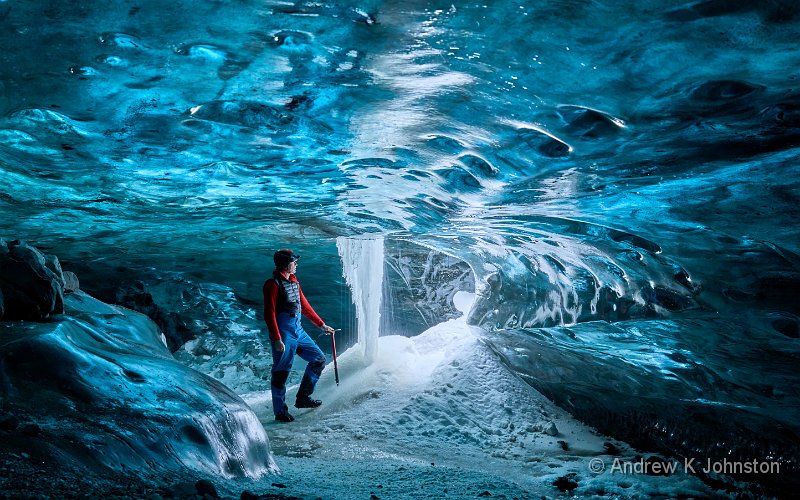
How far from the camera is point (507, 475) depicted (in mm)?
5508

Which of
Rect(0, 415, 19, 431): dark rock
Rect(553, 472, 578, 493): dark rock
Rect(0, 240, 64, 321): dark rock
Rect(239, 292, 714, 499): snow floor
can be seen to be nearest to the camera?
Rect(0, 415, 19, 431): dark rock

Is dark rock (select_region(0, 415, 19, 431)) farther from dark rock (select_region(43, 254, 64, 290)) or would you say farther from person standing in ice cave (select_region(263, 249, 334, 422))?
person standing in ice cave (select_region(263, 249, 334, 422))

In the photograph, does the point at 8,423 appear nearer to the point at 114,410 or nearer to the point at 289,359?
the point at 114,410

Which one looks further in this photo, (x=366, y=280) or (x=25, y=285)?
(x=366, y=280)

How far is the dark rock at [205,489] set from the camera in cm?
293

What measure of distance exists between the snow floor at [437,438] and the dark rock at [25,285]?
2.32 meters

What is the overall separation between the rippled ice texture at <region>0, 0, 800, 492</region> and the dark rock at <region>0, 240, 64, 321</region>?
1.27 metres

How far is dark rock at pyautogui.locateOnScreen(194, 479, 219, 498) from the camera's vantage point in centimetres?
→ 293

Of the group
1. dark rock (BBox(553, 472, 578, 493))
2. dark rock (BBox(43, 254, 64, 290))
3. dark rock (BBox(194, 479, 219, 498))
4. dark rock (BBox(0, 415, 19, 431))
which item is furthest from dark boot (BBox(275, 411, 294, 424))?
dark rock (BBox(0, 415, 19, 431))

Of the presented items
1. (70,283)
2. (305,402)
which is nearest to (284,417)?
(305,402)

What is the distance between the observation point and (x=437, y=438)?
6.82 metres

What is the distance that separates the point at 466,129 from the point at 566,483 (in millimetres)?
3474

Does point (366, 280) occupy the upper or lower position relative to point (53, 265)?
lower

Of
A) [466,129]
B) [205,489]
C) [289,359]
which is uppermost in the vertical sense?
[466,129]
